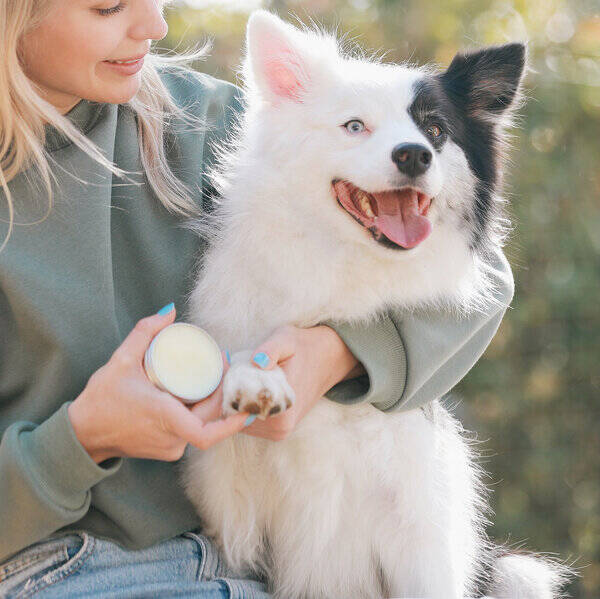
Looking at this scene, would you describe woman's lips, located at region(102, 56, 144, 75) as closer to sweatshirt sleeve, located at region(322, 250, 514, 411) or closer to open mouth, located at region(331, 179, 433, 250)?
open mouth, located at region(331, 179, 433, 250)

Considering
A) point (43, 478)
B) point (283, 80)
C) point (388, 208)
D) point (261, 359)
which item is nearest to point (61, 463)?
point (43, 478)

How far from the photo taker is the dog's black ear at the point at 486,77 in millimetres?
1924

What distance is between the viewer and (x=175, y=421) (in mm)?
1358

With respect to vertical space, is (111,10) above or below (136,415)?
above

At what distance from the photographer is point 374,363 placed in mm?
1693

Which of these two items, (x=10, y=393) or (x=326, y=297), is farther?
(x=326, y=297)

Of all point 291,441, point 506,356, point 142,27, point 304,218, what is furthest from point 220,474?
point 506,356

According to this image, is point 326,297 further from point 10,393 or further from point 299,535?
point 10,393

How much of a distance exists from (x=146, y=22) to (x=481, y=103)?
0.78 meters

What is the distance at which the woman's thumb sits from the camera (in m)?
1.44

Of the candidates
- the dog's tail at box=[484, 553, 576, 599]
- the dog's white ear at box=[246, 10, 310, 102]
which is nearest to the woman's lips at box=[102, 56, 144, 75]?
the dog's white ear at box=[246, 10, 310, 102]

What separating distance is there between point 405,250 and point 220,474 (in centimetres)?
59

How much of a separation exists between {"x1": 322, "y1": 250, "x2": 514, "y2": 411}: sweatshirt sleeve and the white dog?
34mm

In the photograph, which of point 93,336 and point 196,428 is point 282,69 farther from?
point 196,428
